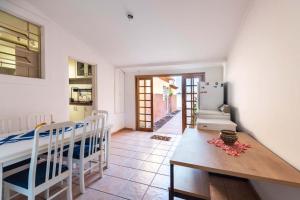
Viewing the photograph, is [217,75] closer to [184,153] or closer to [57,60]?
[184,153]

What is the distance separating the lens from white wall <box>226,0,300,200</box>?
118 cm

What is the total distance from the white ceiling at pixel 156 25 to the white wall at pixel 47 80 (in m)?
0.20

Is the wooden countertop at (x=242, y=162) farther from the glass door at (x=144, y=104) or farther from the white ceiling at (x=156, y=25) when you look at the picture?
the glass door at (x=144, y=104)

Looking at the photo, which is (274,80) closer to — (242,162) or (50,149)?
(242,162)

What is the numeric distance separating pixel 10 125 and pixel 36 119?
1.29 ft

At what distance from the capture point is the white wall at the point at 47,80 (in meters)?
2.36

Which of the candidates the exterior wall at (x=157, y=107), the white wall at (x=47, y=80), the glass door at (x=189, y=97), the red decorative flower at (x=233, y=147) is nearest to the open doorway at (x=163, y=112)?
the exterior wall at (x=157, y=107)

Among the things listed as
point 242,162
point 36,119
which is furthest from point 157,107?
point 242,162

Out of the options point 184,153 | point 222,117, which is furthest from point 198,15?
point 184,153

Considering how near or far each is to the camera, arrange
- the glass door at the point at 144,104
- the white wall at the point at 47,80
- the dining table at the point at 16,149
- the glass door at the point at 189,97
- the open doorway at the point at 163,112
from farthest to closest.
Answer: the open doorway at the point at 163,112 → the glass door at the point at 144,104 → the glass door at the point at 189,97 → the white wall at the point at 47,80 → the dining table at the point at 16,149

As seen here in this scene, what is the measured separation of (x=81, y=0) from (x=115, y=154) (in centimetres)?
289

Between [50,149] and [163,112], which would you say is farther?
[163,112]

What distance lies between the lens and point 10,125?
2.28 m

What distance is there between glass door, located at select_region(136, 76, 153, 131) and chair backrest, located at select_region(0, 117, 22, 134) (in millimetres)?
3419
